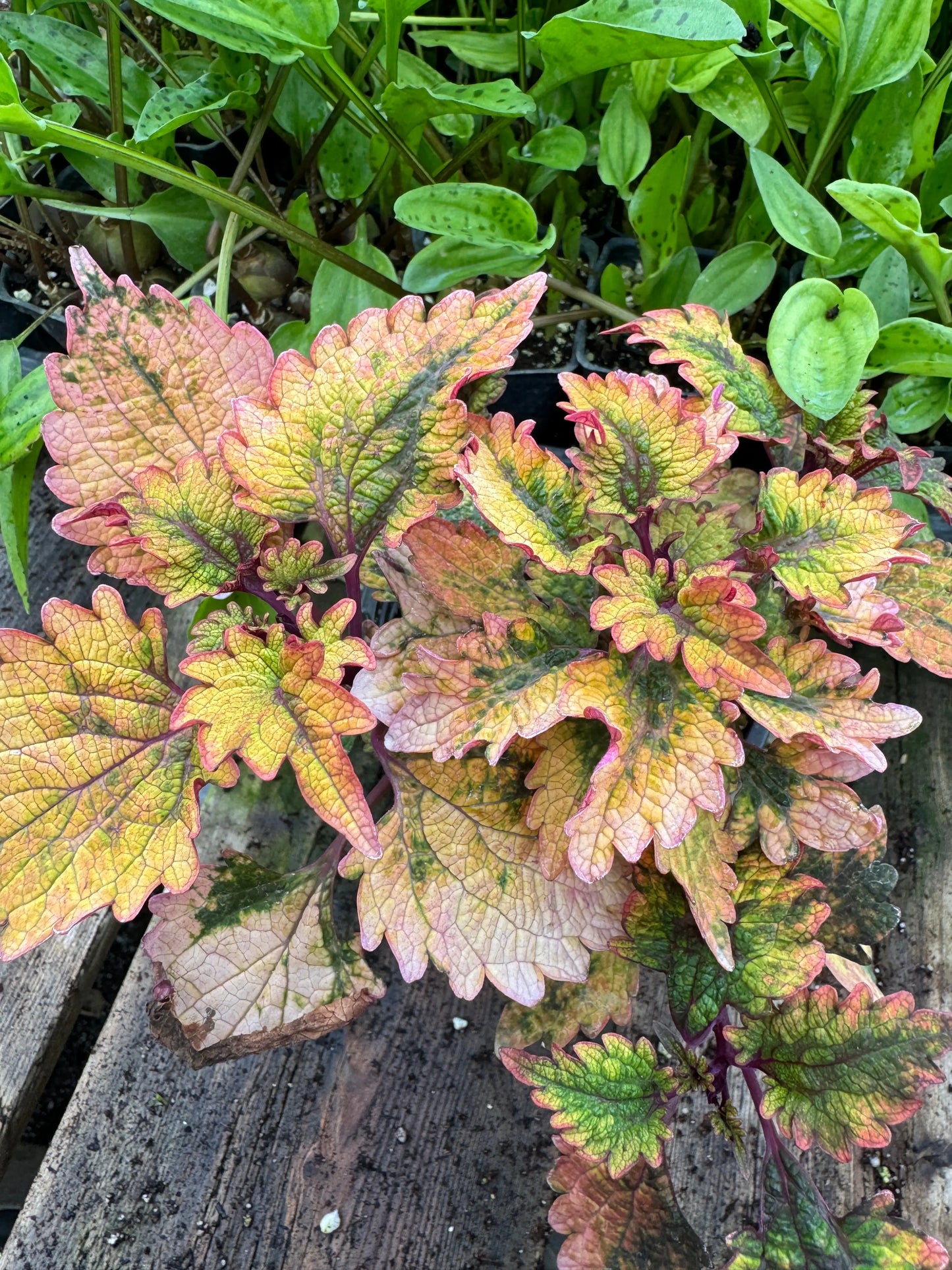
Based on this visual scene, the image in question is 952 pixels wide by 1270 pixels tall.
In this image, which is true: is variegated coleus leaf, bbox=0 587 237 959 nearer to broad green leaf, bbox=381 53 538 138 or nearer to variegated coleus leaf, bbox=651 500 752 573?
variegated coleus leaf, bbox=651 500 752 573

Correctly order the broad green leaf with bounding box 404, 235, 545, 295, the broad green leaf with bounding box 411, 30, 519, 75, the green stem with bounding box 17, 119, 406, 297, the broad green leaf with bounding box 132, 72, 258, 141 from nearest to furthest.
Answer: the green stem with bounding box 17, 119, 406, 297 < the broad green leaf with bounding box 132, 72, 258, 141 < the broad green leaf with bounding box 404, 235, 545, 295 < the broad green leaf with bounding box 411, 30, 519, 75

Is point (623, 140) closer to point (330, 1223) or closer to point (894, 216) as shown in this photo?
point (894, 216)

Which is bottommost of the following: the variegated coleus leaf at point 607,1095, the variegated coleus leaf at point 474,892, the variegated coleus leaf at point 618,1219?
the variegated coleus leaf at point 618,1219

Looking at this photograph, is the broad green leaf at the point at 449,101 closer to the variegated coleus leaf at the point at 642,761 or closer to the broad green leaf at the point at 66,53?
the broad green leaf at the point at 66,53

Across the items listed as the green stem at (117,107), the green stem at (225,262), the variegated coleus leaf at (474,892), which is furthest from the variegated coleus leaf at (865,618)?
the green stem at (117,107)

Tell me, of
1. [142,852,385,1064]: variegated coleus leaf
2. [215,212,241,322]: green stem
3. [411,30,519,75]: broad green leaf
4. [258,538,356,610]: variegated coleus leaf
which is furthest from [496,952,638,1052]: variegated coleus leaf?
[411,30,519,75]: broad green leaf

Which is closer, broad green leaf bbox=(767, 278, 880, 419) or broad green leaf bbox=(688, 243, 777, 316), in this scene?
broad green leaf bbox=(767, 278, 880, 419)

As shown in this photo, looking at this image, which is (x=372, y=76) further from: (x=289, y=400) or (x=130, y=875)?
(x=130, y=875)
